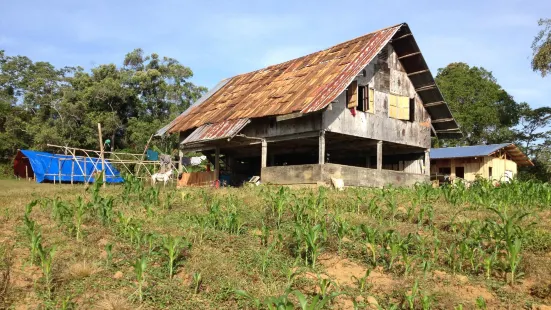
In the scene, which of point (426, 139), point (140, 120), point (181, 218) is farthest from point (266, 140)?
point (140, 120)

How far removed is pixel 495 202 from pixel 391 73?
31.1 ft

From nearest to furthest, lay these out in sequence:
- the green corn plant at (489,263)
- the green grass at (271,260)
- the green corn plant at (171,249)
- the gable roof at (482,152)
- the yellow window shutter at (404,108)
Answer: the green grass at (271,260), the green corn plant at (171,249), the green corn plant at (489,263), the yellow window shutter at (404,108), the gable roof at (482,152)

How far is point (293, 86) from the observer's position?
16.9 m

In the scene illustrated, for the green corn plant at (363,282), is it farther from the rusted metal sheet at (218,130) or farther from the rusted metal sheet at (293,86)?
the rusted metal sheet at (218,130)

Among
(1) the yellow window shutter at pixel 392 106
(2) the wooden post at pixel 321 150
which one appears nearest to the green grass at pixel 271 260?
(2) the wooden post at pixel 321 150

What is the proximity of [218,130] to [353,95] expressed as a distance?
502 centimetres

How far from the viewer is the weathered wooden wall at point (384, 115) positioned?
15766 mm

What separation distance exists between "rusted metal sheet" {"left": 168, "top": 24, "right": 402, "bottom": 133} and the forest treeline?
44.0 ft

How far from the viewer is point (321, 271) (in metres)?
5.77

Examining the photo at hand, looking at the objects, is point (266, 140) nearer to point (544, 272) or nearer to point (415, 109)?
point (415, 109)

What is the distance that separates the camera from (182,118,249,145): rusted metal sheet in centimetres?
1572

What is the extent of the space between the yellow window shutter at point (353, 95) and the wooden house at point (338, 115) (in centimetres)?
4

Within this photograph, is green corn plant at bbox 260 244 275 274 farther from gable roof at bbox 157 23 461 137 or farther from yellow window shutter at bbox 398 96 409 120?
yellow window shutter at bbox 398 96 409 120

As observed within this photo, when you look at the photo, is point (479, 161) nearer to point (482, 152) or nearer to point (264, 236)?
point (482, 152)
